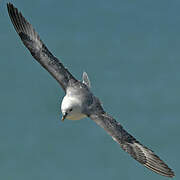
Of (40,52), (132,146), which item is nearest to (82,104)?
(132,146)

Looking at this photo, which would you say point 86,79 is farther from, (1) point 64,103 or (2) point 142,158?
(2) point 142,158

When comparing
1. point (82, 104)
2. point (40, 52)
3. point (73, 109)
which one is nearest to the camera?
point (73, 109)

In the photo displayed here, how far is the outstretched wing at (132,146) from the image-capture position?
1188 centimetres

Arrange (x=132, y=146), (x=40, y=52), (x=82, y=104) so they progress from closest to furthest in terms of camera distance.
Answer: (x=132, y=146), (x=82, y=104), (x=40, y=52)

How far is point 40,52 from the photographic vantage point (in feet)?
45.4

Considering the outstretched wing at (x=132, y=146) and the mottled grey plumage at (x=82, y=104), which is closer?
the outstretched wing at (x=132, y=146)

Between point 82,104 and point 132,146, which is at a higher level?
Result: point 82,104

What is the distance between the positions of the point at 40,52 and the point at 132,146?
3084 mm

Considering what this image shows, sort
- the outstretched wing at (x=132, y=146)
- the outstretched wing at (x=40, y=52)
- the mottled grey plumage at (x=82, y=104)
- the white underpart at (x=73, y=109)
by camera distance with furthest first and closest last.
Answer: the outstretched wing at (x=40, y=52) → the white underpart at (x=73, y=109) → the mottled grey plumage at (x=82, y=104) → the outstretched wing at (x=132, y=146)

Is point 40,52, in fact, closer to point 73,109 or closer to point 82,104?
point 82,104

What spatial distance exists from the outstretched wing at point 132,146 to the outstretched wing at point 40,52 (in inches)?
50.5

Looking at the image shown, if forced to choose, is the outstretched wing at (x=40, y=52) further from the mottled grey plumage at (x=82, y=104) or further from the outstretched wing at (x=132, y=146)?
the outstretched wing at (x=132, y=146)

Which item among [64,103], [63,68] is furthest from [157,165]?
[63,68]

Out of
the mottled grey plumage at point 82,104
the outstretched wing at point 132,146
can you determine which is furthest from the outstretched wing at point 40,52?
the outstretched wing at point 132,146
